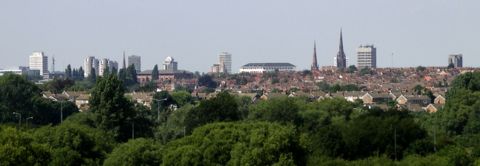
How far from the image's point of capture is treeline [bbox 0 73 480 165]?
49844mm

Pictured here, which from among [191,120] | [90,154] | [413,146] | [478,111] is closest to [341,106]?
[478,111]

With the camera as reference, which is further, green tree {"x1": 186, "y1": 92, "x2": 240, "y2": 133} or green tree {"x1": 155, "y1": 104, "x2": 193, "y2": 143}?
green tree {"x1": 186, "y1": 92, "x2": 240, "y2": 133}

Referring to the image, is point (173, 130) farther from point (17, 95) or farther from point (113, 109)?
point (17, 95)

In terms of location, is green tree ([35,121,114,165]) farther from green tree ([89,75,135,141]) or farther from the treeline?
green tree ([89,75,135,141])

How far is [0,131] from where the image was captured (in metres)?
51.4

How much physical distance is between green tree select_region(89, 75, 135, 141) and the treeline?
5cm

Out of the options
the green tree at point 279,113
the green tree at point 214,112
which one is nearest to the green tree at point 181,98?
the green tree at point 279,113

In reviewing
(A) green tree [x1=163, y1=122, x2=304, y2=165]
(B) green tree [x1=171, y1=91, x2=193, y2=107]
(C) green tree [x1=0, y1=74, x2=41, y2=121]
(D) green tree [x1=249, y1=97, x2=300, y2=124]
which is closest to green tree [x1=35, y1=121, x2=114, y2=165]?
(A) green tree [x1=163, y1=122, x2=304, y2=165]

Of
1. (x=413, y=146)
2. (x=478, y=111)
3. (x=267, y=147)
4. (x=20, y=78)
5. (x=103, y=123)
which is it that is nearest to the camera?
(x=267, y=147)

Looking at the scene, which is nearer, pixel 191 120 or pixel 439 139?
pixel 439 139

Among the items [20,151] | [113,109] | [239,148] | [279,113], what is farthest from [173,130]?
[20,151]

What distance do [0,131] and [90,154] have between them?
11.0 feet

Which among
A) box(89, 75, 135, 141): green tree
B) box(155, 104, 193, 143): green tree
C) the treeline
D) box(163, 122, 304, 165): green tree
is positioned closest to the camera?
box(163, 122, 304, 165): green tree

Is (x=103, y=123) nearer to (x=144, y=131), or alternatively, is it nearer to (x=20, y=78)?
(x=144, y=131)
